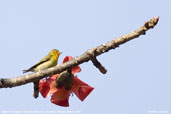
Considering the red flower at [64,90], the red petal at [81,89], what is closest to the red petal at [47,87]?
the red flower at [64,90]

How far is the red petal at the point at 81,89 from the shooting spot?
3377mm

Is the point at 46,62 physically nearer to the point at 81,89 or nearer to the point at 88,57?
the point at 81,89

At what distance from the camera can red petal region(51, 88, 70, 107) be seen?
11.1 feet

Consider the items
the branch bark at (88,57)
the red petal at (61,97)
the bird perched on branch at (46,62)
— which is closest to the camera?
the branch bark at (88,57)

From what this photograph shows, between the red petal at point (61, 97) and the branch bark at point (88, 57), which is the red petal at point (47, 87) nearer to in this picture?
the red petal at point (61, 97)

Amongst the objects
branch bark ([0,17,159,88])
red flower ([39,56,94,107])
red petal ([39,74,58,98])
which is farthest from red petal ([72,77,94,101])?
branch bark ([0,17,159,88])

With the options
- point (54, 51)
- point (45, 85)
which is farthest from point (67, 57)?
point (54, 51)

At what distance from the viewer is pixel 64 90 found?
3.42m

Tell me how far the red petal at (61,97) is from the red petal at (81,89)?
9 centimetres

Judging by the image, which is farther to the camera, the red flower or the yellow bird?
the yellow bird

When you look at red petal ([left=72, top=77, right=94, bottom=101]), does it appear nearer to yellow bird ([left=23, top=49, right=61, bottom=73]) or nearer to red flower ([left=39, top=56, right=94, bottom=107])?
red flower ([left=39, top=56, right=94, bottom=107])

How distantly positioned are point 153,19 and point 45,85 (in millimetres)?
1438

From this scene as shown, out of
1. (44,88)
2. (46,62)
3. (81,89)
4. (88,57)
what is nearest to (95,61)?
(88,57)

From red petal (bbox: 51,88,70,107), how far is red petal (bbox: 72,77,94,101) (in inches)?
3.6
